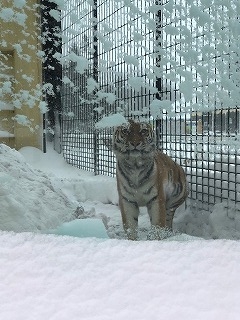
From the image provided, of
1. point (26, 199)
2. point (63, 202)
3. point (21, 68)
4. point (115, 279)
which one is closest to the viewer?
point (115, 279)

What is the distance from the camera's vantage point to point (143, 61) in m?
0.71

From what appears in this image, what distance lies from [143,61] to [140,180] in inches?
9.4

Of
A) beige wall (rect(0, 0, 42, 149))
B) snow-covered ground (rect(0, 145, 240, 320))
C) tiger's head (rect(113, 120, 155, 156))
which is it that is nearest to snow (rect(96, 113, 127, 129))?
tiger's head (rect(113, 120, 155, 156))

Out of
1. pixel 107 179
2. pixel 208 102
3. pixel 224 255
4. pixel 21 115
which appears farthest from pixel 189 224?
pixel 224 255

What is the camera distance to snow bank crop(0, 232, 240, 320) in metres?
0.30

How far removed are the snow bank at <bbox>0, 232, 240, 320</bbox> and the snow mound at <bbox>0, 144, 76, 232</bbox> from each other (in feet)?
0.81

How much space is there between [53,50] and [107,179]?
0.42m

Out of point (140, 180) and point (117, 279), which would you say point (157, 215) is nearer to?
point (140, 180)

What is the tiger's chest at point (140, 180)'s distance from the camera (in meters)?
0.84

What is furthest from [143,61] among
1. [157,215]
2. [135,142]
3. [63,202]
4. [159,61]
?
[63,202]

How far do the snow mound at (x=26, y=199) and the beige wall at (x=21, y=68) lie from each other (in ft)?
0.39

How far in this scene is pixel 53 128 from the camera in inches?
30.6

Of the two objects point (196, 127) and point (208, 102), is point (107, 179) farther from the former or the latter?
point (208, 102)

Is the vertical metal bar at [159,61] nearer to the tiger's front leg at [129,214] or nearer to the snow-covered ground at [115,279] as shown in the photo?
the tiger's front leg at [129,214]
